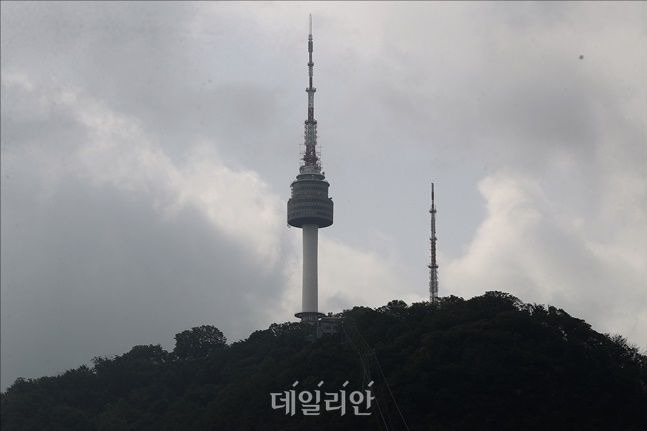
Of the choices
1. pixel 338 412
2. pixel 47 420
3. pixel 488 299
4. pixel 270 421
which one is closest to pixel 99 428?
pixel 47 420

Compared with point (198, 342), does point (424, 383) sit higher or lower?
lower

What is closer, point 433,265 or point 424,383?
point 424,383

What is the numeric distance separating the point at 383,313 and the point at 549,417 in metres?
35.4

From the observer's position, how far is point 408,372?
113312mm

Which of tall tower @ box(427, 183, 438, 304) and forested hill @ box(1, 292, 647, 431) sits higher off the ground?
tall tower @ box(427, 183, 438, 304)

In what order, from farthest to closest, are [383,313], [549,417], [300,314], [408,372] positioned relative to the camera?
[300,314]
[383,313]
[408,372]
[549,417]

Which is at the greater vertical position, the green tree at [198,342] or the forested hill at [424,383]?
the green tree at [198,342]

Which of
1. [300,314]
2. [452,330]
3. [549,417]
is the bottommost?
[549,417]

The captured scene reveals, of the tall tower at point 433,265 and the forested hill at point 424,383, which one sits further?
the tall tower at point 433,265

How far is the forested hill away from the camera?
10662 centimetres

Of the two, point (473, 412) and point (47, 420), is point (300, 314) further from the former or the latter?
point (473, 412)

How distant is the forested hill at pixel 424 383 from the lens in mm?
106625

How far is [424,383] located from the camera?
364 feet

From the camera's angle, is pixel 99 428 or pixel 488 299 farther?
pixel 99 428
